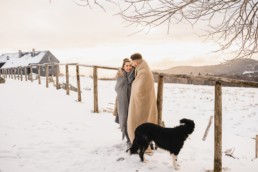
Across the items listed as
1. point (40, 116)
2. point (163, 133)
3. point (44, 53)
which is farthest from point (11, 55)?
point (163, 133)

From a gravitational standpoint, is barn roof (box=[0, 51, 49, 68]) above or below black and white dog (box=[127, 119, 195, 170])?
above

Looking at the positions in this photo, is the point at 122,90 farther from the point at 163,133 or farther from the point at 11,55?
the point at 11,55

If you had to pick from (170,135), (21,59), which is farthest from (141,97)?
(21,59)

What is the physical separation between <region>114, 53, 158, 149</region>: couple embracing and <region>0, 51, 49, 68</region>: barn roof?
56.6m

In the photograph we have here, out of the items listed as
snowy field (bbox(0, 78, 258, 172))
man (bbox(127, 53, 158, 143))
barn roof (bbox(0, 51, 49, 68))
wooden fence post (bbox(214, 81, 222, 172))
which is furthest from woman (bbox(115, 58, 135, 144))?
barn roof (bbox(0, 51, 49, 68))

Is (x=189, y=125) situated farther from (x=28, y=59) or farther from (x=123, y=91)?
(x=28, y=59)

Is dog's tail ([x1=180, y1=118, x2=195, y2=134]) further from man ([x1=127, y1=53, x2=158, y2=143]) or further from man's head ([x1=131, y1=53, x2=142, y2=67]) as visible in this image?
man's head ([x1=131, y1=53, x2=142, y2=67])

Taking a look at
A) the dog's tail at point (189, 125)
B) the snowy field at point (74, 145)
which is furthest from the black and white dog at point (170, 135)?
the snowy field at point (74, 145)

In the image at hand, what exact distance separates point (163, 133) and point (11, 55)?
7067 cm

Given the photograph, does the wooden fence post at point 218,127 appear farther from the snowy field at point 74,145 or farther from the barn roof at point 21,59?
the barn roof at point 21,59

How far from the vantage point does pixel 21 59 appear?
2469 inches

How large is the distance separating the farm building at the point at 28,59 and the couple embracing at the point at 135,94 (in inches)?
2127

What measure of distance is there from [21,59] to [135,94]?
209 ft

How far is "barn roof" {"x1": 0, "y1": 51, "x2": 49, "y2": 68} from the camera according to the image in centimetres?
5947
